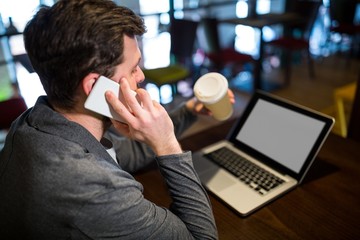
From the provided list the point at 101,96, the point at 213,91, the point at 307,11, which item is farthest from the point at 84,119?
the point at 307,11

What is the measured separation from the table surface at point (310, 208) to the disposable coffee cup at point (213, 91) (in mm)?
265

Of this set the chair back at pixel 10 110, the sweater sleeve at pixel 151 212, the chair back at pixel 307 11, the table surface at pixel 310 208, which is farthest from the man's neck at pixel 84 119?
the chair back at pixel 307 11

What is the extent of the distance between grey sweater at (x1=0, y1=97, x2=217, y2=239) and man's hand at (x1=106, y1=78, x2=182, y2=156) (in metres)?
0.04

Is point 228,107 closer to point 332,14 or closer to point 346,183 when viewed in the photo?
point 346,183

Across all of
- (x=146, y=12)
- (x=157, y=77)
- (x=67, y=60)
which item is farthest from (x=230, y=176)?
(x=146, y=12)

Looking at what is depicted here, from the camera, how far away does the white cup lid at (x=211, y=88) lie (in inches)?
36.6

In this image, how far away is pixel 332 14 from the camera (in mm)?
4496

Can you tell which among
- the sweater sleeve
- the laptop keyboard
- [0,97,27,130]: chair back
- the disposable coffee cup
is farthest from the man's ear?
[0,97,27,130]: chair back

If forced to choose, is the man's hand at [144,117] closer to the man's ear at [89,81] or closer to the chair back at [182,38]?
the man's ear at [89,81]

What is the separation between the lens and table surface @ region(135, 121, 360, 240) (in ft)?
2.55

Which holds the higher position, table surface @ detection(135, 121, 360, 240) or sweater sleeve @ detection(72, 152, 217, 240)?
sweater sleeve @ detection(72, 152, 217, 240)

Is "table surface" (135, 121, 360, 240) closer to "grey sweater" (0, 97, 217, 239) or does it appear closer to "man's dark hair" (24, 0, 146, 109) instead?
"grey sweater" (0, 97, 217, 239)

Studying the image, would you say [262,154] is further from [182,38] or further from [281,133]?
[182,38]

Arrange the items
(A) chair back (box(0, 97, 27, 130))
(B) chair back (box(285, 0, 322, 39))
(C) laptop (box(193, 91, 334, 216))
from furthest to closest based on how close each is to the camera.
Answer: (B) chair back (box(285, 0, 322, 39)), (A) chair back (box(0, 97, 27, 130)), (C) laptop (box(193, 91, 334, 216))
